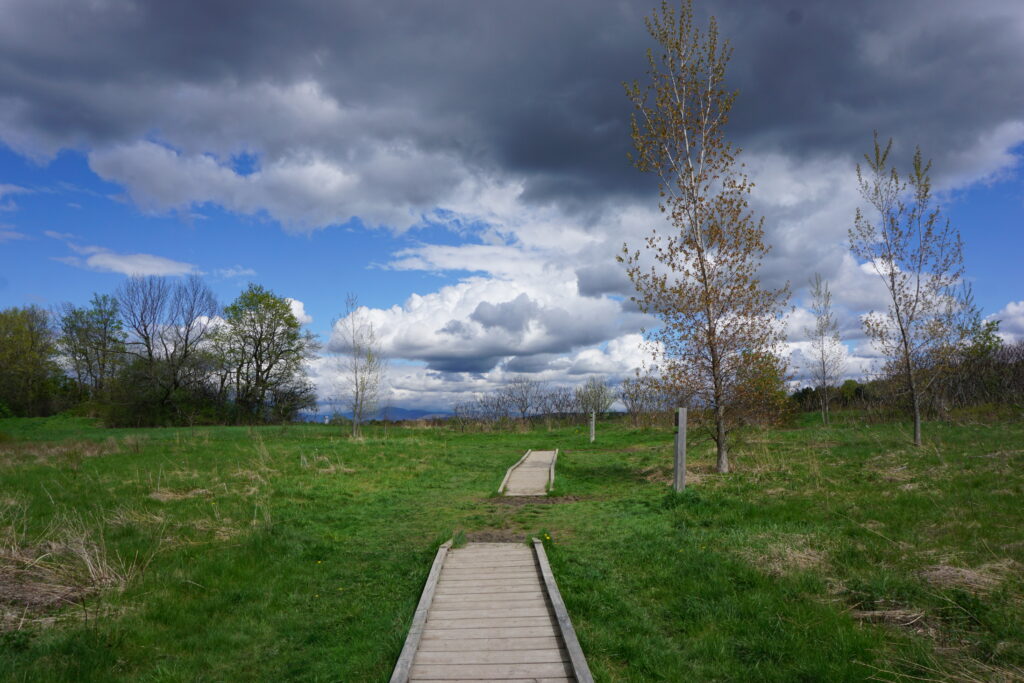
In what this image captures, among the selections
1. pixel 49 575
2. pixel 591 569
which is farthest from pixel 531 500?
pixel 49 575

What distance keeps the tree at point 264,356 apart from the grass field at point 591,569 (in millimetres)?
32215

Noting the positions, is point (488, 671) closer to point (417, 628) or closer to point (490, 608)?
point (417, 628)

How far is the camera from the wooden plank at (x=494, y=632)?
17.2ft

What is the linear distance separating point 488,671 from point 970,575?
197 inches

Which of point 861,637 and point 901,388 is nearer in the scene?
point 861,637

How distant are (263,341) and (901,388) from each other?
1690 inches

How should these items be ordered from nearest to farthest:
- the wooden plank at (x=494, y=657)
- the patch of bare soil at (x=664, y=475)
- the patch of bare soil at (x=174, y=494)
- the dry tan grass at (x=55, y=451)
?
the wooden plank at (x=494, y=657) → the patch of bare soil at (x=174, y=494) → the patch of bare soil at (x=664, y=475) → the dry tan grass at (x=55, y=451)

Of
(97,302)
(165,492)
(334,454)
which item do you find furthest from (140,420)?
(165,492)

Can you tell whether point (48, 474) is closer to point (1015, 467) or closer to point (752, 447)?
point (752, 447)

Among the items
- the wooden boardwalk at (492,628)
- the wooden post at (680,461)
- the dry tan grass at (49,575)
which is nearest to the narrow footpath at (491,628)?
the wooden boardwalk at (492,628)

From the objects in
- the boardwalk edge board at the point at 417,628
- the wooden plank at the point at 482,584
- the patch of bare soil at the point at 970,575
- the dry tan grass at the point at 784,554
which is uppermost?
the patch of bare soil at the point at 970,575

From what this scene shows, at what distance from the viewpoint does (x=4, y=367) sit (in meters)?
45.8

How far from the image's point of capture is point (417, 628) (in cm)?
527

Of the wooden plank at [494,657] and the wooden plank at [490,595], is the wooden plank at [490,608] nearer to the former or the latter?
the wooden plank at [490,595]
